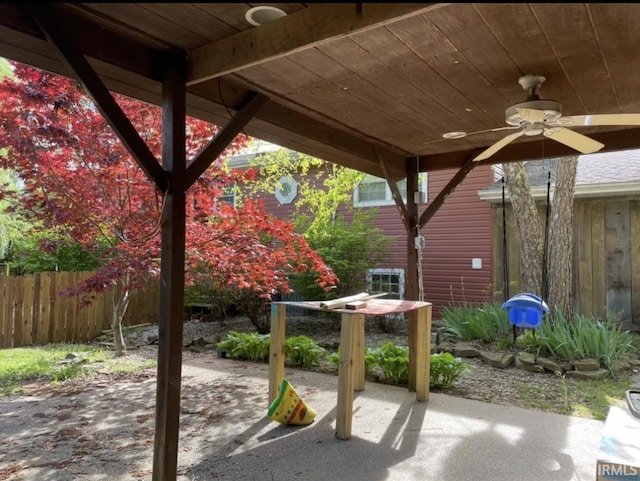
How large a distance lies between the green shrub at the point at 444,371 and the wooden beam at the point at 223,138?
2.93 m

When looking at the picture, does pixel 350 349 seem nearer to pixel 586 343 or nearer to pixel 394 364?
pixel 394 364

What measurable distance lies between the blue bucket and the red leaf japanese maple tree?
2243mm

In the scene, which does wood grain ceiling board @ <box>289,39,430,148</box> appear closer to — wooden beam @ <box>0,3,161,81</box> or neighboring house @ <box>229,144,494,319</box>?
wooden beam @ <box>0,3,161,81</box>

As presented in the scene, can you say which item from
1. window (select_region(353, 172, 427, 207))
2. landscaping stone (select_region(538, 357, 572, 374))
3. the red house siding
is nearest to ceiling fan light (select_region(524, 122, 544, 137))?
landscaping stone (select_region(538, 357, 572, 374))

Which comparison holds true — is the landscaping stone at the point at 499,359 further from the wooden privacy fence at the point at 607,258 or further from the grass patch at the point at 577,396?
the wooden privacy fence at the point at 607,258

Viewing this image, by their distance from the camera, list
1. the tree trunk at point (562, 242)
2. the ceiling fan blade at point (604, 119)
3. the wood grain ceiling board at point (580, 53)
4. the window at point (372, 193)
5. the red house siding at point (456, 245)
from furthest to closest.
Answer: the window at point (372, 193) < the red house siding at point (456, 245) < the tree trunk at point (562, 242) < the ceiling fan blade at point (604, 119) < the wood grain ceiling board at point (580, 53)

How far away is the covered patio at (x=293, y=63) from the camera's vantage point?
201 cm

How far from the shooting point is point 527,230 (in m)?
6.91

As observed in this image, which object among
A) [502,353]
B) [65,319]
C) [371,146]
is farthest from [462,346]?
[65,319]

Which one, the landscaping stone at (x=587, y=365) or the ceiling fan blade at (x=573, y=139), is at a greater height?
the ceiling fan blade at (x=573, y=139)

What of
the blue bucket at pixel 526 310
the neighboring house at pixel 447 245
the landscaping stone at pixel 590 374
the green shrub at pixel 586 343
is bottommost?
the landscaping stone at pixel 590 374

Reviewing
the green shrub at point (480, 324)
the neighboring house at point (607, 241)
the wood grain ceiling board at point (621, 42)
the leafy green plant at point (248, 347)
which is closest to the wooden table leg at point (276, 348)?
the leafy green plant at point (248, 347)

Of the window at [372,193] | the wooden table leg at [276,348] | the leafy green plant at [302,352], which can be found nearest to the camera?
the wooden table leg at [276,348]

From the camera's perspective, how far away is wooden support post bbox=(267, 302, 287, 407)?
153 inches
